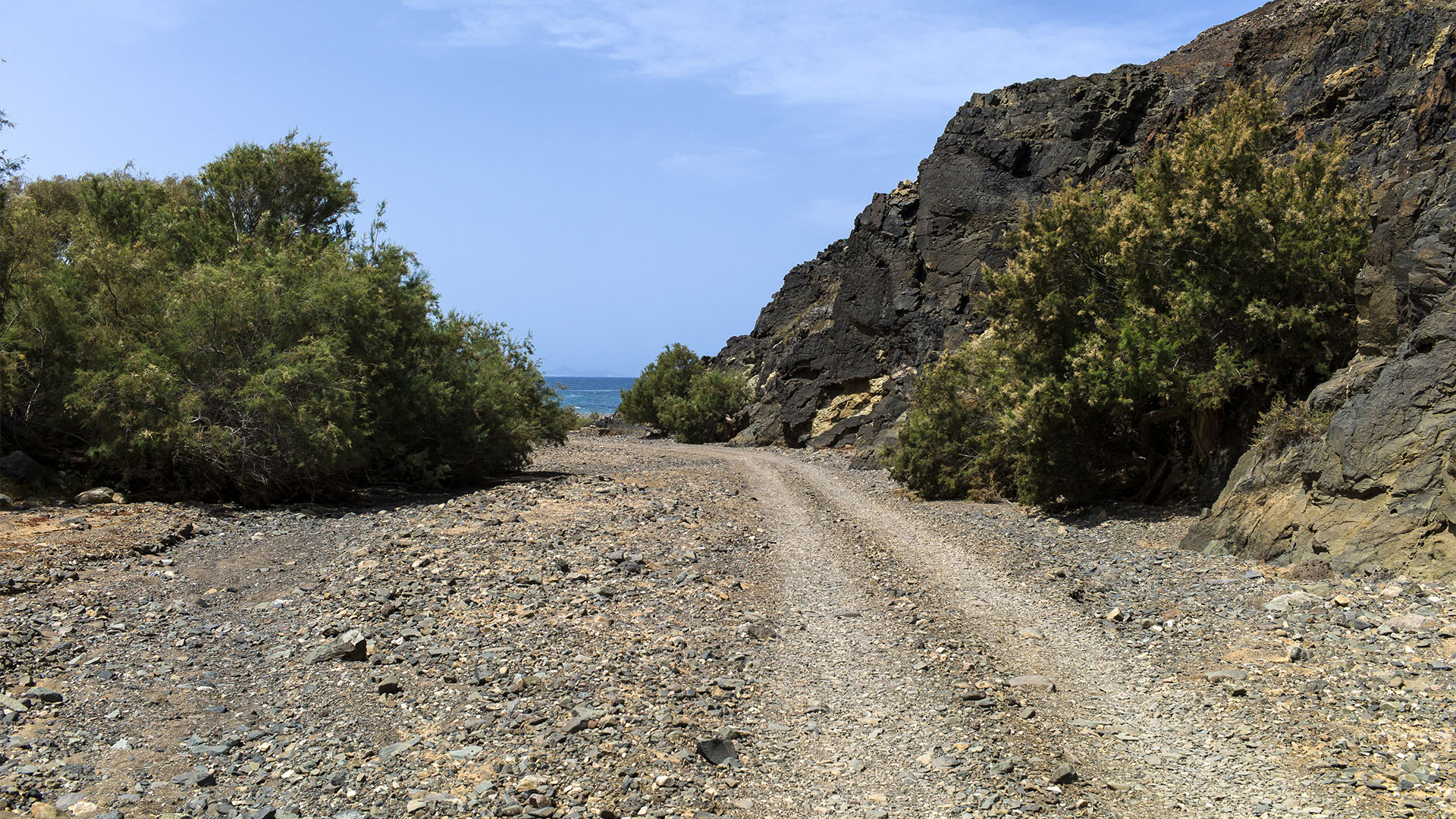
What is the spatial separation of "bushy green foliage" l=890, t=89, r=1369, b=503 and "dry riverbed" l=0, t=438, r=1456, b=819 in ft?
8.30

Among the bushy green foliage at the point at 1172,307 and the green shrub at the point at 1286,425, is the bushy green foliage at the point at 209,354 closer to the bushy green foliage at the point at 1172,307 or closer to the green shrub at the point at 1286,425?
the bushy green foliage at the point at 1172,307

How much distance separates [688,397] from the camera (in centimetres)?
5306

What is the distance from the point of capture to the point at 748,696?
7633 millimetres

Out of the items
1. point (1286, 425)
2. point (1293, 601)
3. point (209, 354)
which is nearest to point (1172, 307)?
point (1286, 425)

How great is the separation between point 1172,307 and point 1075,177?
689 inches

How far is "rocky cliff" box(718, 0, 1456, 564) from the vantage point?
34.4ft

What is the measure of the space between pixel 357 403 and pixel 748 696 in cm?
1317

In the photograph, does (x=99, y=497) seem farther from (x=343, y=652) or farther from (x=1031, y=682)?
(x=1031, y=682)

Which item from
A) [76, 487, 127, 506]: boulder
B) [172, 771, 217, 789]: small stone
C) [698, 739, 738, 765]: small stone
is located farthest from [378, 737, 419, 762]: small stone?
[76, 487, 127, 506]: boulder

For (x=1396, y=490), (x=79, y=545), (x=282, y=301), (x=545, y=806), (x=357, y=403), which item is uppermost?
(x=282, y=301)

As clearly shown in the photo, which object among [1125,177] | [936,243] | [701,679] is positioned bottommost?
[701,679]

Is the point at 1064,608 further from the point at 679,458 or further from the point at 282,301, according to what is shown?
the point at 679,458

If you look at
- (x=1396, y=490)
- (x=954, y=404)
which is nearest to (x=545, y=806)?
(x=1396, y=490)

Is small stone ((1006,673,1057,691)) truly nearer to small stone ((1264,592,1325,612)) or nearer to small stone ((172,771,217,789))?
small stone ((1264,592,1325,612))
